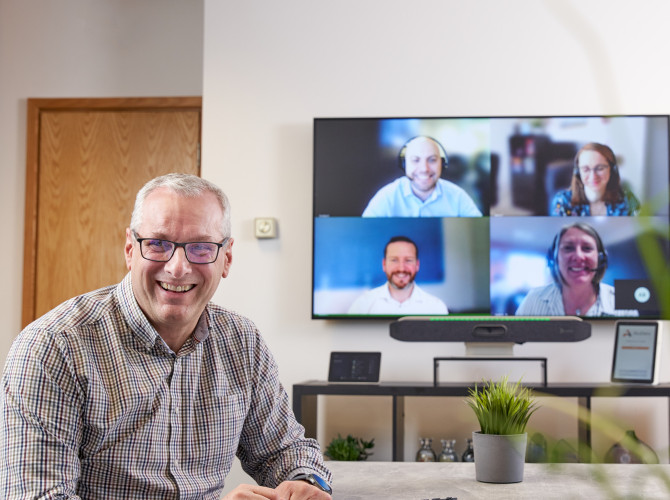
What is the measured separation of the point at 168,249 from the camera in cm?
153

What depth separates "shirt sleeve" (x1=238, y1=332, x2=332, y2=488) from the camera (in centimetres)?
164

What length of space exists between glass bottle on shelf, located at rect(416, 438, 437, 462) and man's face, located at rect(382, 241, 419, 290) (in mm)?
702

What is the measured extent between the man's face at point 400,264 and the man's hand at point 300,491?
2.10m

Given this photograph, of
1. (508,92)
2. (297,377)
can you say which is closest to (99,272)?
(297,377)

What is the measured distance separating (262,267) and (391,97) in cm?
101

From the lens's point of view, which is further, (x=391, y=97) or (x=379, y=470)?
(x=391, y=97)

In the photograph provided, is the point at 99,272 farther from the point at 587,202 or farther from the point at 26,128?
the point at 587,202

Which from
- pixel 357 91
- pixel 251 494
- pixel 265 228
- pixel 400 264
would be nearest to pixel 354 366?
pixel 400 264

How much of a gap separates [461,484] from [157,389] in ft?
1.98

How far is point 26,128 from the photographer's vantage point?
13.6ft

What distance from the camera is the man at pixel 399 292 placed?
11.5 ft

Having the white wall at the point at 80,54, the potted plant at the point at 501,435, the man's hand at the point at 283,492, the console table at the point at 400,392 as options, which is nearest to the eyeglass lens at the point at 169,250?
the man's hand at the point at 283,492

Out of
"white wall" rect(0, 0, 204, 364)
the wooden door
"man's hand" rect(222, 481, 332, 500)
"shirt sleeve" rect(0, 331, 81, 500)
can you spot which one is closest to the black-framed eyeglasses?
"shirt sleeve" rect(0, 331, 81, 500)

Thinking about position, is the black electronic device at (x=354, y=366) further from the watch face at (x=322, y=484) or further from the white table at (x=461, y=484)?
the watch face at (x=322, y=484)
